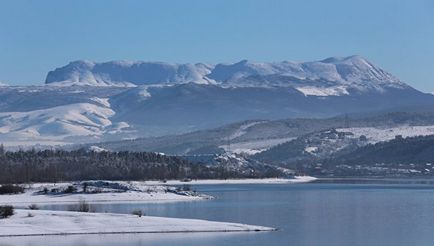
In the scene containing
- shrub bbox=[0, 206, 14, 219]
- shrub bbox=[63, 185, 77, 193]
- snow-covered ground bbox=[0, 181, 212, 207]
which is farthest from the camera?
shrub bbox=[63, 185, 77, 193]

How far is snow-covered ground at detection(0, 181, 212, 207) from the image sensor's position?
96.5 m

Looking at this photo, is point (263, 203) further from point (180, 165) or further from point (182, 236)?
point (180, 165)

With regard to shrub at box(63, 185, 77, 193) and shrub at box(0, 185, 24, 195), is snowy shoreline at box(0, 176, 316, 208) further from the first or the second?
shrub at box(63, 185, 77, 193)

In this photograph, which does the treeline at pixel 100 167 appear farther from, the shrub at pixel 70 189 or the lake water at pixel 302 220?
the lake water at pixel 302 220

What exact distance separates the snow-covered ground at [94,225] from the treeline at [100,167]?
65946 mm

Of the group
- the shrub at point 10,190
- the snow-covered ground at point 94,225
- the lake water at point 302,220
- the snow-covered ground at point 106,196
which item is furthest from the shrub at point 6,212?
the shrub at point 10,190

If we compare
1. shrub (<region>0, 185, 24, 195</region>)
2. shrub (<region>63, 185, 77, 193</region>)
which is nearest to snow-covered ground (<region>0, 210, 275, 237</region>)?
shrub (<region>0, 185, 24, 195</region>)

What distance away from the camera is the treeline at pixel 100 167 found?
141 metres

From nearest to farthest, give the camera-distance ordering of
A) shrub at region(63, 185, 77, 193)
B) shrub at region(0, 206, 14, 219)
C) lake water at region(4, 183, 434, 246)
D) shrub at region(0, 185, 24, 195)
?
lake water at region(4, 183, 434, 246) → shrub at region(0, 206, 14, 219) → shrub at region(0, 185, 24, 195) → shrub at region(63, 185, 77, 193)

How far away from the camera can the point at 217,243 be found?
5775 centimetres

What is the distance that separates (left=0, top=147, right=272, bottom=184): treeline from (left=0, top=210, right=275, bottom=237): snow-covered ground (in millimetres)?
65946

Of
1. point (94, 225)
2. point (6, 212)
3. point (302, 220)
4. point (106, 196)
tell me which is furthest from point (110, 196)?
point (94, 225)

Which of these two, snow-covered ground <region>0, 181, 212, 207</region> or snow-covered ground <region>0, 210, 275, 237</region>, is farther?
snow-covered ground <region>0, 181, 212, 207</region>

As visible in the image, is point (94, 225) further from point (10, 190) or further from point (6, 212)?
point (10, 190)
